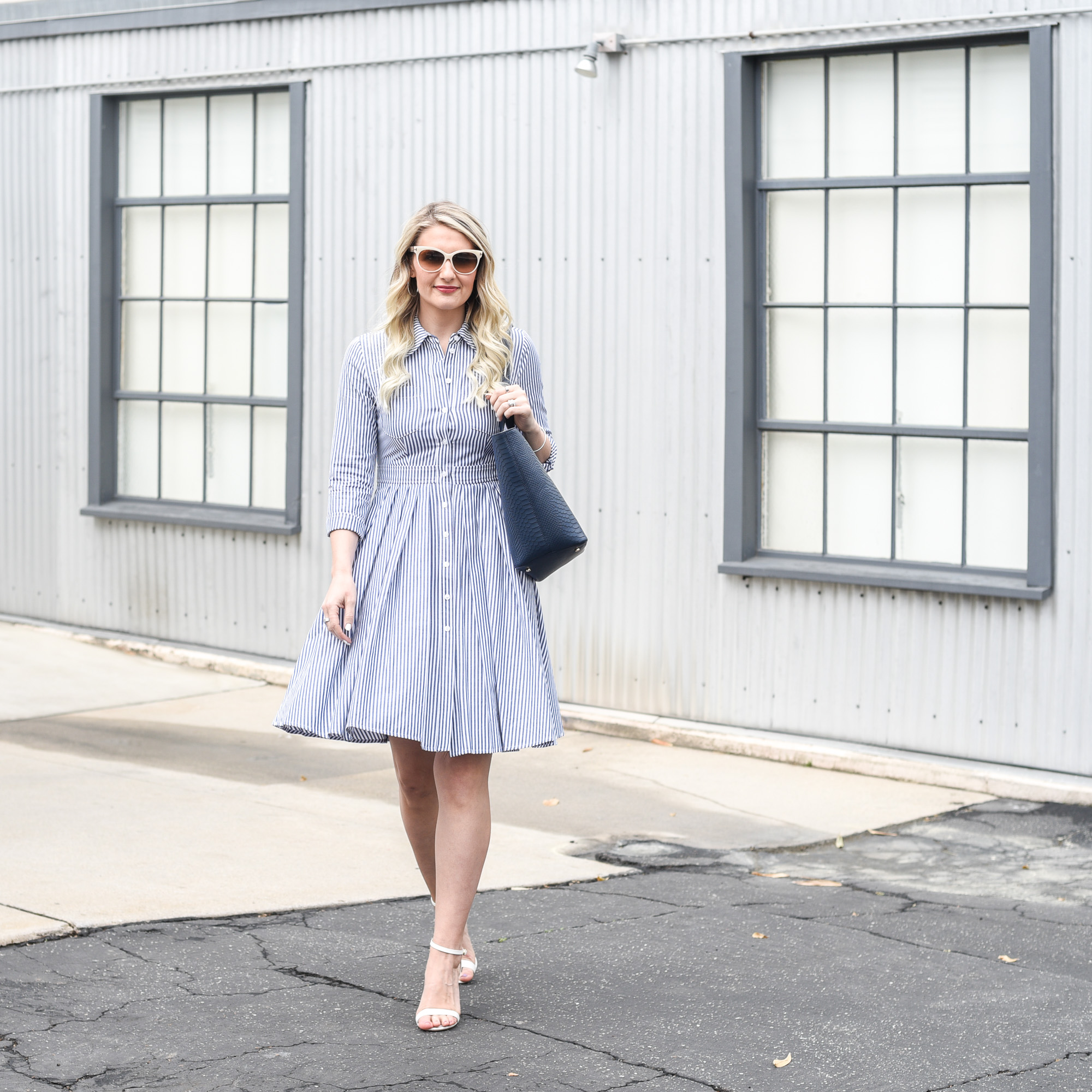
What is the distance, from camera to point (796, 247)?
345 inches

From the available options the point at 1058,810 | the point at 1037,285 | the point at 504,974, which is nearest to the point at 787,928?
the point at 504,974

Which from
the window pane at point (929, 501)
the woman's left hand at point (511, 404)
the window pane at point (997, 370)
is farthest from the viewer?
the window pane at point (929, 501)

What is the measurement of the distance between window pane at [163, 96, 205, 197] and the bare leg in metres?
6.77

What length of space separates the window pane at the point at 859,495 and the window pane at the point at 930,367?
0.21 metres

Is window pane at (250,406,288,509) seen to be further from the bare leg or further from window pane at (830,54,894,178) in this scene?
the bare leg

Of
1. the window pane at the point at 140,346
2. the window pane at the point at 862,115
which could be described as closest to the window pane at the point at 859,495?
the window pane at the point at 862,115

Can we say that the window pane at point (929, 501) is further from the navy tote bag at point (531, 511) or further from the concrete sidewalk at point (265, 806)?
the navy tote bag at point (531, 511)

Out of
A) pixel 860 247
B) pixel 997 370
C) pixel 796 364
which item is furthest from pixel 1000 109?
pixel 796 364

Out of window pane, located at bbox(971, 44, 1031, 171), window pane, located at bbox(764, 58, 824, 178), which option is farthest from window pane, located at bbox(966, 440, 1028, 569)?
window pane, located at bbox(764, 58, 824, 178)

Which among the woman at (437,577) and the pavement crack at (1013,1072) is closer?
the pavement crack at (1013,1072)

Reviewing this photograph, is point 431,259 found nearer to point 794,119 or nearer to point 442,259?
point 442,259

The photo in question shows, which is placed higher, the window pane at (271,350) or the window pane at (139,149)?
the window pane at (139,149)

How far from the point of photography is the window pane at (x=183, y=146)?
10.9 meters

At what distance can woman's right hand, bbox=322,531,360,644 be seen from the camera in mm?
4797
